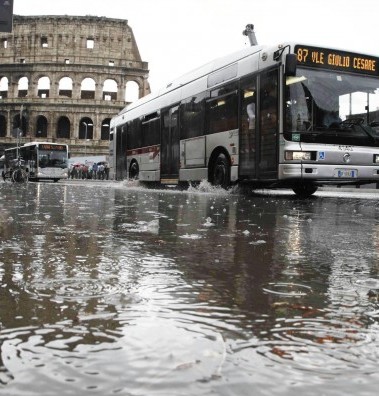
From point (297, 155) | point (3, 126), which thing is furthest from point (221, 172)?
point (3, 126)

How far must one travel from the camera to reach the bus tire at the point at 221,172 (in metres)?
10.8

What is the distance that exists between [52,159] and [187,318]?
108ft

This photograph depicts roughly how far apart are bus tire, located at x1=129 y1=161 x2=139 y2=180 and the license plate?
7.89 m

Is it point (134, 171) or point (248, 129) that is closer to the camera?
point (248, 129)

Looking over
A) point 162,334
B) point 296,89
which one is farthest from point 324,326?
point 296,89

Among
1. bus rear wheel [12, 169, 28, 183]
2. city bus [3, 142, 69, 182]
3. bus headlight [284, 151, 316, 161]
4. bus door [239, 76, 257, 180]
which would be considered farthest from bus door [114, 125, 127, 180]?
city bus [3, 142, 69, 182]

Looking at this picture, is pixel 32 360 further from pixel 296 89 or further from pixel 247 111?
pixel 247 111

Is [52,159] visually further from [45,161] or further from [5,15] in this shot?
[5,15]

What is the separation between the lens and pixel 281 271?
2307mm

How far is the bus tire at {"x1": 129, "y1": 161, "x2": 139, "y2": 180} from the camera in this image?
16031 millimetres

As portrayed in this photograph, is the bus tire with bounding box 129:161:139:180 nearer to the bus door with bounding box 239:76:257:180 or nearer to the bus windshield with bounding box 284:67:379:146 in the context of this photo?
the bus door with bounding box 239:76:257:180

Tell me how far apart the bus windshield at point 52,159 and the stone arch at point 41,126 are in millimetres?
32207

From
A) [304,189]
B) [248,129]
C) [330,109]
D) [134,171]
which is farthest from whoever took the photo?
[134,171]

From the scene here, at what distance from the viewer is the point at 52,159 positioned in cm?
3319
